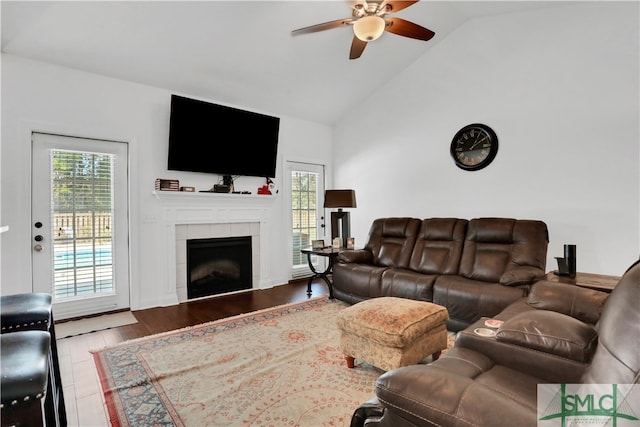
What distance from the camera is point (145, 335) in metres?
2.99

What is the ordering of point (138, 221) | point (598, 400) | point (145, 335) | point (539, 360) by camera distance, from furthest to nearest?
point (138, 221), point (145, 335), point (539, 360), point (598, 400)

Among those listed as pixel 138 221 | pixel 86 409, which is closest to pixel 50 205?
pixel 138 221

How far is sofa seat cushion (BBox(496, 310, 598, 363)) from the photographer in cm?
130

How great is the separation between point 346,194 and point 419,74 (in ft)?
6.57

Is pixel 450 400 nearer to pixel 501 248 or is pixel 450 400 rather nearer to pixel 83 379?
pixel 83 379

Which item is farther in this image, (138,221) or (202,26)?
(138,221)

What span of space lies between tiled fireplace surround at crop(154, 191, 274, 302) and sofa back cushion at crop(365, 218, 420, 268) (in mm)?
1629

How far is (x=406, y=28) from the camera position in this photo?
2688 mm

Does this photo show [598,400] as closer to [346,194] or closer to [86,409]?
[86,409]

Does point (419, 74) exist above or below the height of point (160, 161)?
above

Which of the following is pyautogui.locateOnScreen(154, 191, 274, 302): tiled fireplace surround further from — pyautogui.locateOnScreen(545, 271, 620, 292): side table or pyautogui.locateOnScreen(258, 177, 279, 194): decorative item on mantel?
pyautogui.locateOnScreen(545, 271, 620, 292): side table

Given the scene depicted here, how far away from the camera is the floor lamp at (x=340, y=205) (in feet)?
14.5

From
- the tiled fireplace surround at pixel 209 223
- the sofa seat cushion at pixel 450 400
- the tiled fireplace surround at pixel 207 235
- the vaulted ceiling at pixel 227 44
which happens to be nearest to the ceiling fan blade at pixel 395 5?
the vaulted ceiling at pixel 227 44

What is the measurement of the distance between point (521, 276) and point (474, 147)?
1937mm
